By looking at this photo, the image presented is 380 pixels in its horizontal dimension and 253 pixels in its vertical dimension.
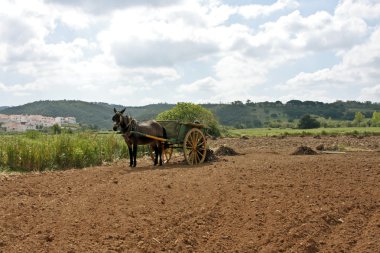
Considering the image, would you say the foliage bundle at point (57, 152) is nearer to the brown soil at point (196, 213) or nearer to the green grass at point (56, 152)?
the green grass at point (56, 152)

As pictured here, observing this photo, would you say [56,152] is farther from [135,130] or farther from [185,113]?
[185,113]

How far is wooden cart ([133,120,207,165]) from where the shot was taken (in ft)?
48.5

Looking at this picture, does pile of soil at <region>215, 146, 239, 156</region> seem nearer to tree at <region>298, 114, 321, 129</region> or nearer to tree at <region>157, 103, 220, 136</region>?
tree at <region>157, 103, 220, 136</region>

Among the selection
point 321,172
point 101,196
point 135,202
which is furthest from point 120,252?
point 321,172

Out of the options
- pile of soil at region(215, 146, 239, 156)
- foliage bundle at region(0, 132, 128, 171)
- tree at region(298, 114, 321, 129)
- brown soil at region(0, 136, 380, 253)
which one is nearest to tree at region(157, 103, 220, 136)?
pile of soil at region(215, 146, 239, 156)

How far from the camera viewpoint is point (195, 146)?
1516 cm

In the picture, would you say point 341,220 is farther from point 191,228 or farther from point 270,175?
point 270,175

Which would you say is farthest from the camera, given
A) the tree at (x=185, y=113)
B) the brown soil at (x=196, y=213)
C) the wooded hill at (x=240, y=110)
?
the wooded hill at (x=240, y=110)

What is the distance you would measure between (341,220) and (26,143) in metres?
11.0

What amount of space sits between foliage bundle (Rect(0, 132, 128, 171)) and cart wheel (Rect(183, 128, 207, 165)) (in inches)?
137

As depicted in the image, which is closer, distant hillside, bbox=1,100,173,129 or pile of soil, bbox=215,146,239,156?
pile of soil, bbox=215,146,239,156

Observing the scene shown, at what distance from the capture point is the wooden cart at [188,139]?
582 inches

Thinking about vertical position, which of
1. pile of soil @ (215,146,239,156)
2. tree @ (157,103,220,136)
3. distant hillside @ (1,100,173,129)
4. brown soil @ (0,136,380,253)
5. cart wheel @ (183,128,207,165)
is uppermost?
distant hillside @ (1,100,173,129)

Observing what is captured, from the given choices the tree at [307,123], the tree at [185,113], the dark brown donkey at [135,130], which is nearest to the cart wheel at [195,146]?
the dark brown donkey at [135,130]
